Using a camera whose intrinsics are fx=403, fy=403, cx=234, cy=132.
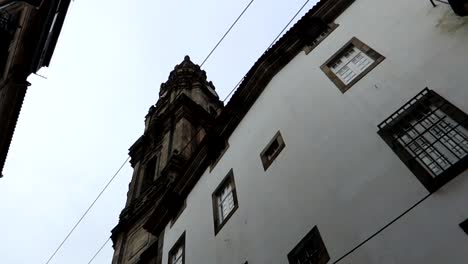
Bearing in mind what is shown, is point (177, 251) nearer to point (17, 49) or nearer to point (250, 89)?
point (250, 89)

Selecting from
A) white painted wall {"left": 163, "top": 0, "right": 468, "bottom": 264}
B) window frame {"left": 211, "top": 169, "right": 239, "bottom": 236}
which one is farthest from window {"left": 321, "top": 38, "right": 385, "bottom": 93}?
window frame {"left": 211, "top": 169, "right": 239, "bottom": 236}

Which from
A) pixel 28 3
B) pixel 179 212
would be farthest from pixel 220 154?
pixel 28 3

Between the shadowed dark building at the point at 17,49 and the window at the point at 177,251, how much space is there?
285 inches

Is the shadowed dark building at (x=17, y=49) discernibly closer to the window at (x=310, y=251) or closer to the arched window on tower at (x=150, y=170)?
the window at (x=310, y=251)

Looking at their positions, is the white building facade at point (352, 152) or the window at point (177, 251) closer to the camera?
the white building facade at point (352, 152)

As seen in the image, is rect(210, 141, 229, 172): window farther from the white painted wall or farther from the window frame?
the window frame

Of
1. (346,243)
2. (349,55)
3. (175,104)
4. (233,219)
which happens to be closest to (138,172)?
(175,104)

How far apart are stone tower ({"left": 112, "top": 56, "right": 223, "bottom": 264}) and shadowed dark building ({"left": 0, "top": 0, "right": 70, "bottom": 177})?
627 cm

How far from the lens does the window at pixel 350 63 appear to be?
9289mm

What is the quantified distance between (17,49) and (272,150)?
9.62 meters

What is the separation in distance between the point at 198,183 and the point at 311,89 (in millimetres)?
6088

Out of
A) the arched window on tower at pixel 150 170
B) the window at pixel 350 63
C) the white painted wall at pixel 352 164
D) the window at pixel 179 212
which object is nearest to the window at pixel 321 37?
the white painted wall at pixel 352 164

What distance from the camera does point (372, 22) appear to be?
410 inches

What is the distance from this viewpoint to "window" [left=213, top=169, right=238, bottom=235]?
10922mm
